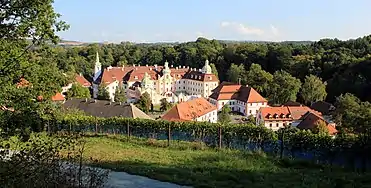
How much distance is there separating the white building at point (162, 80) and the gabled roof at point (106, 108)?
31.7 metres

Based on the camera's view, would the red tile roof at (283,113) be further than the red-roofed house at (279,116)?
Yes

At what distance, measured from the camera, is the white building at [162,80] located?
236 feet

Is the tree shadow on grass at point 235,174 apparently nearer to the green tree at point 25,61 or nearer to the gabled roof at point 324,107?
the green tree at point 25,61

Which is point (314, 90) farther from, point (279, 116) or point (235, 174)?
point (235, 174)

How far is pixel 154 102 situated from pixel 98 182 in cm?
5773

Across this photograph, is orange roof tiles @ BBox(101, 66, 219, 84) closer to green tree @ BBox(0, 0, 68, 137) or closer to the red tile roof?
the red tile roof

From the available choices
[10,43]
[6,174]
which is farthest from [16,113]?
[6,174]

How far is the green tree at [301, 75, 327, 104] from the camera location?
181 ft

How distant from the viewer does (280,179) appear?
9188mm

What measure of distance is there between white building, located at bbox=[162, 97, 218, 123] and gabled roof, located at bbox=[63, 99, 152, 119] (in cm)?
264

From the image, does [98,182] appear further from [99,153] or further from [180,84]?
[180,84]

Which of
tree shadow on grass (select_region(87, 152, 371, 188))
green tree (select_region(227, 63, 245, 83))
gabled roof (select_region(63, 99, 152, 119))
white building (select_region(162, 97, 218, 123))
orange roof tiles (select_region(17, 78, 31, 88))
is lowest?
white building (select_region(162, 97, 218, 123))

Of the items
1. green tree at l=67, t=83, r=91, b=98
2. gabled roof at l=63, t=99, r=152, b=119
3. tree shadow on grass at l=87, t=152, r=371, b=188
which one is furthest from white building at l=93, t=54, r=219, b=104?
tree shadow on grass at l=87, t=152, r=371, b=188

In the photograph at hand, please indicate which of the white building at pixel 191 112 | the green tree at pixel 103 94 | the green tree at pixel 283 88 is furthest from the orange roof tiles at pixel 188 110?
the green tree at pixel 103 94
